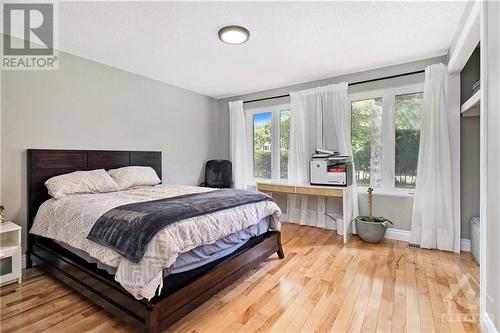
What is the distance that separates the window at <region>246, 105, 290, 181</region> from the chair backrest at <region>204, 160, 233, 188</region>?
49 cm

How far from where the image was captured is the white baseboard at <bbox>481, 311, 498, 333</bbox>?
4.42ft

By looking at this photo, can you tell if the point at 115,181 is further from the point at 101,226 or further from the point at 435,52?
the point at 435,52

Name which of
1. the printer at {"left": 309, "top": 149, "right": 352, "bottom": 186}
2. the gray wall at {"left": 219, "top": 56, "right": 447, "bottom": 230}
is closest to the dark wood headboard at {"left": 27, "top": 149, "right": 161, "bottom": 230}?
the printer at {"left": 309, "top": 149, "right": 352, "bottom": 186}

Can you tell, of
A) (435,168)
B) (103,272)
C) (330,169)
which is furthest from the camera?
(330,169)

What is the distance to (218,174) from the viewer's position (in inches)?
173

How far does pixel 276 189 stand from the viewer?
362 centimetres

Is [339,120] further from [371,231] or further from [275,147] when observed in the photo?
[371,231]

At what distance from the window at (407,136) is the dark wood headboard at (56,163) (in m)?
3.68

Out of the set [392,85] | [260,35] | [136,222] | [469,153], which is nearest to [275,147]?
[392,85]

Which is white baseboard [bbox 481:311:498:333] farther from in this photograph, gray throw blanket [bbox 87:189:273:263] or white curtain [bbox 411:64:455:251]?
gray throw blanket [bbox 87:189:273:263]

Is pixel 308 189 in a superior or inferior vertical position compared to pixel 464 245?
superior

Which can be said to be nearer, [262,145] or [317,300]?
[317,300]

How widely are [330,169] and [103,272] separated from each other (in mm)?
2770

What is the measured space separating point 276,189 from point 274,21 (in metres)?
2.23
